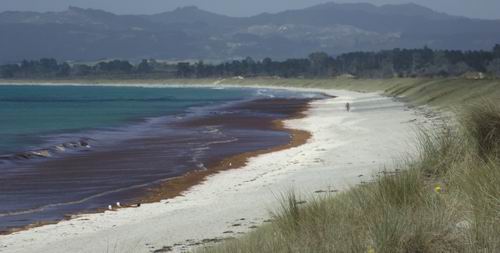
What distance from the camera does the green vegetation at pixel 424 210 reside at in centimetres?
681

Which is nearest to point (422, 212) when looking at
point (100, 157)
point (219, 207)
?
point (219, 207)

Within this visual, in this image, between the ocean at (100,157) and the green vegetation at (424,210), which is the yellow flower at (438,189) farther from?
the ocean at (100,157)

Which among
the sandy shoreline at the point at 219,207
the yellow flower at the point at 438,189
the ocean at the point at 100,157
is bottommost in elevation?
the ocean at the point at 100,157

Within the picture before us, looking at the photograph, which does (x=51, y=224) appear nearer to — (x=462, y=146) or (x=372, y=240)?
(x=462, y=146)

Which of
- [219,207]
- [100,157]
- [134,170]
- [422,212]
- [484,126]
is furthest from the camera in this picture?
[100,157]

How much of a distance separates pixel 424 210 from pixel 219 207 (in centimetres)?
817

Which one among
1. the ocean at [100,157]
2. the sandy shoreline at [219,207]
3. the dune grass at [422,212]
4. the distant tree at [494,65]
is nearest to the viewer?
the dune grass at [422,212]

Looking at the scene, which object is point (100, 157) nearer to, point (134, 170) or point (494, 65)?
point (134, 170)

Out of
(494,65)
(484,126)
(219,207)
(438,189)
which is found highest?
(484,126)

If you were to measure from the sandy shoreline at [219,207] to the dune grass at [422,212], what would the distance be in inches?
106

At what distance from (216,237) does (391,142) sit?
17.0 metres

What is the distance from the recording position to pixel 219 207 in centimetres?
1566

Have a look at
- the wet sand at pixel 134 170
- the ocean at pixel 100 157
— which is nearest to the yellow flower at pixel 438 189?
the wet sand at pixel 134 170

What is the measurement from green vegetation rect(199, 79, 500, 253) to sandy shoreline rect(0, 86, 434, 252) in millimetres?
2462
